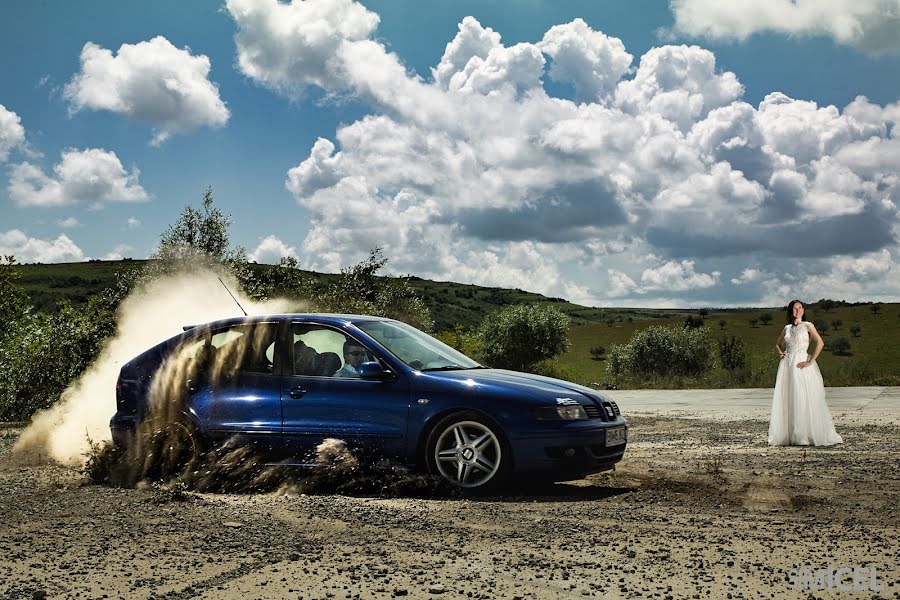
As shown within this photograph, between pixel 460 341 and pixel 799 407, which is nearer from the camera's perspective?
pixel 799 407

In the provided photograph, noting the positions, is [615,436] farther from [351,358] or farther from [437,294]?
[437,294]

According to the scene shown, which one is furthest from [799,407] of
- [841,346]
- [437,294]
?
Result: [437,294]

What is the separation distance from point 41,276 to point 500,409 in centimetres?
14463

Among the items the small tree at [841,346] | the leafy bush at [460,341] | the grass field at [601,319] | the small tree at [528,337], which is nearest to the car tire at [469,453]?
the grass field at [601,319]

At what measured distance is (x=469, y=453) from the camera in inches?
323

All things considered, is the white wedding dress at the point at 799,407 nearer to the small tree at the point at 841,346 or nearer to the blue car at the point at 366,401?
the blue car at the point at 366,401

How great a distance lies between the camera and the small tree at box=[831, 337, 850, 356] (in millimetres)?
92131

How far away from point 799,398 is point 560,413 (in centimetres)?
662

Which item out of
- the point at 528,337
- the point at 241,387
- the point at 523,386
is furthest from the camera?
the point at 528,337

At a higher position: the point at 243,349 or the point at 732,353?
the point at 732,353

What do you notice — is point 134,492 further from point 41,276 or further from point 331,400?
point 41,276

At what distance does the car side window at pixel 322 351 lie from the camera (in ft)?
28.9

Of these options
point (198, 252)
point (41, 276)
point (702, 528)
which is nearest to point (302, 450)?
point (702, 528)

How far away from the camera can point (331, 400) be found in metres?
8.57
